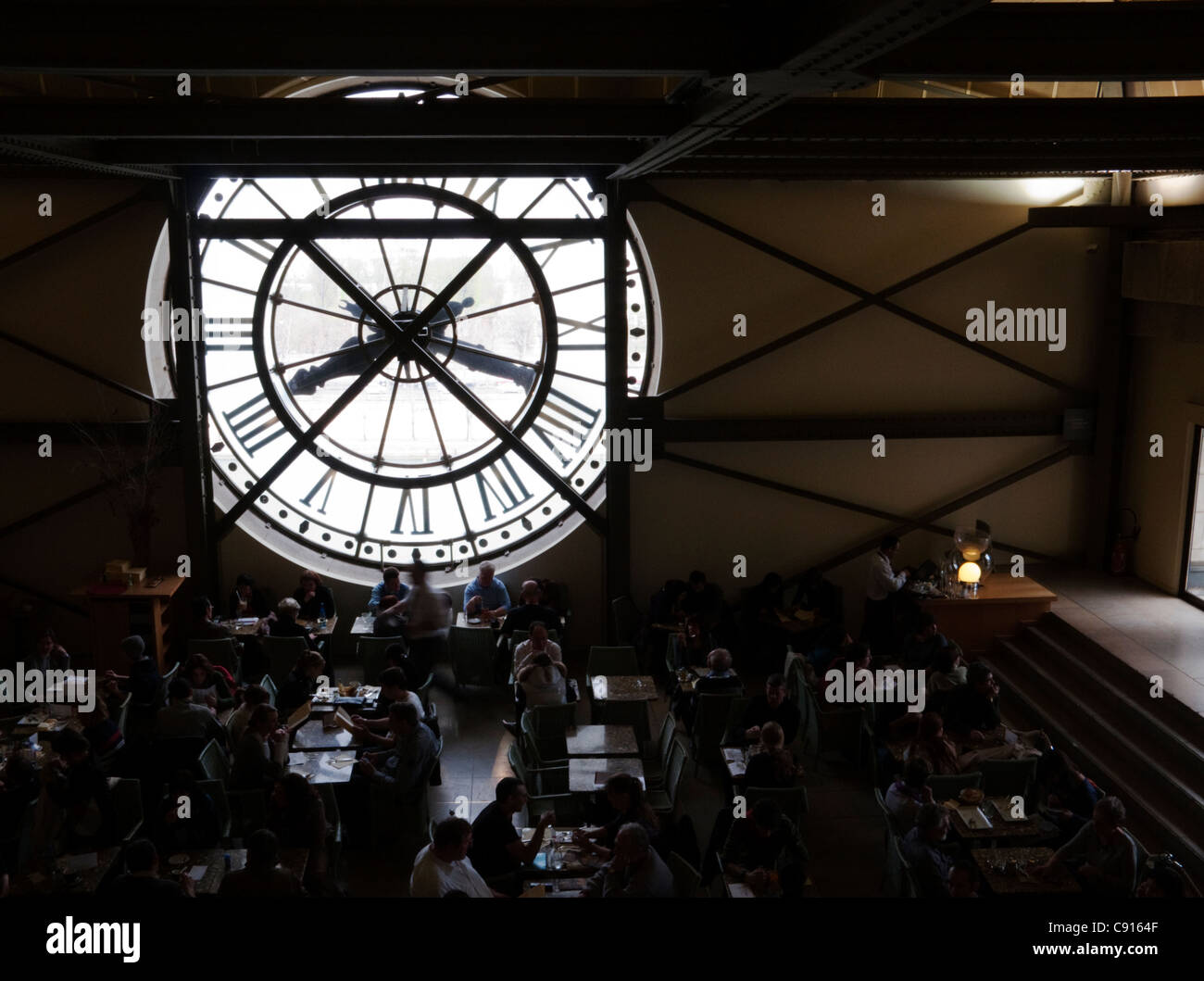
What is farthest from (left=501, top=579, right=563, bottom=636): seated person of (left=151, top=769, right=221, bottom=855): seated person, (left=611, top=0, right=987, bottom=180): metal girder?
(left=611, top=0, right=987, bottom=180): metal girder

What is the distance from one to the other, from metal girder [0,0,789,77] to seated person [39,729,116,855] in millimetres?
4244

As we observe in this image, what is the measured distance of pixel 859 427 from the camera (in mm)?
11234

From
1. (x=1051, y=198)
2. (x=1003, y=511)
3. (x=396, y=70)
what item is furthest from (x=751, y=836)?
(x=1051, y=198)

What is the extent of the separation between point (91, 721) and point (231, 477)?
3873mm

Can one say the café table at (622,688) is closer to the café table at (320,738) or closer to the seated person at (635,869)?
the café table at (320,738)

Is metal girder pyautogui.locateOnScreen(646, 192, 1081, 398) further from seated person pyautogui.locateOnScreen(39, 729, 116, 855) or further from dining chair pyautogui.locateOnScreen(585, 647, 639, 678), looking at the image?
seated person pyautogui.locateOnScreen(39, 729, 116, 855)

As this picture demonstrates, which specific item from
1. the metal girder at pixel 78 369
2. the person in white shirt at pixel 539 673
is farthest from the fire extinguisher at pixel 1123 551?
the metal girder at pixel 78 369

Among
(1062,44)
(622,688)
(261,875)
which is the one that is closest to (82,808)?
(261,875)

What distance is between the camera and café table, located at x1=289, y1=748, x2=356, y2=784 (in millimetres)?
7434

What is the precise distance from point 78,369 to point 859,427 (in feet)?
24.4

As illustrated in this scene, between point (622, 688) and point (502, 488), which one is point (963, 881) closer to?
point (622, 688)
